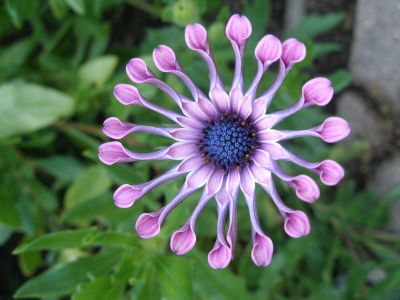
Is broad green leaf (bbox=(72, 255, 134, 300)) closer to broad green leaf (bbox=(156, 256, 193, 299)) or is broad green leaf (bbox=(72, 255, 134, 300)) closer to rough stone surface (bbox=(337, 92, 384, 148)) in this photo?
broad green leaf (bbox=(156, 256, 193, 299))

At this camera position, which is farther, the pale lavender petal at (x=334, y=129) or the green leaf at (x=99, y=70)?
the green leaf at (x=99, y=70)

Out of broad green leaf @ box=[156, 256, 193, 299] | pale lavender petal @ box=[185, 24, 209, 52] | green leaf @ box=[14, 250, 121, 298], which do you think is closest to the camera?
pale lavender petal @ box=[185, 24, 209, 52]

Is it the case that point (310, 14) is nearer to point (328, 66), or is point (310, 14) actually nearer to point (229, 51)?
point (328, 66)

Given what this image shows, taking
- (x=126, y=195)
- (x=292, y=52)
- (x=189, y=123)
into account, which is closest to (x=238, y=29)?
(x=292, y=52)

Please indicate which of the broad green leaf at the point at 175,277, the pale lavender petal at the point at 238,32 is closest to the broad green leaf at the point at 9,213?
the broad green leaf at the point at 175,277

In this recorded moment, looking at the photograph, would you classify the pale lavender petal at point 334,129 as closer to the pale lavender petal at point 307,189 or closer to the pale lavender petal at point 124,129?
the pale lavender petal at point 307,189

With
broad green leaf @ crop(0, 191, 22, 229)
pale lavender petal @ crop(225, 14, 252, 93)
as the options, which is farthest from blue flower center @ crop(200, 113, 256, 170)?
broad green leaf @ crop(0, 191, 22, 229)
